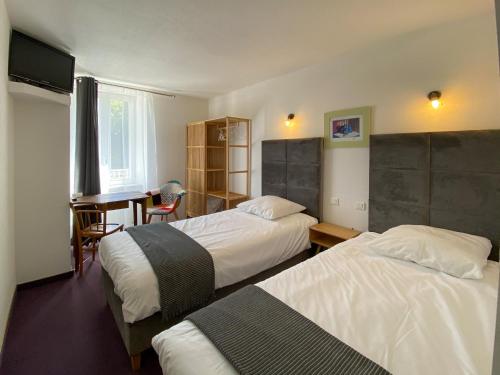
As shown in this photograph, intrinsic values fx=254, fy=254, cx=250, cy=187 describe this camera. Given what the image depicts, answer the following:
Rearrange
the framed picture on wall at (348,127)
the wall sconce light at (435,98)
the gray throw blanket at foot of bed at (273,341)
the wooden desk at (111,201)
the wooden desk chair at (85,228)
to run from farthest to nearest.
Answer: the wooden desk at (111,201) < the wooden desk chair at (85,228) < the framed picture on wall at (348,127) < the wall sconce light at (435,98) < the gray throw blanket at foot of bed at (273,341)

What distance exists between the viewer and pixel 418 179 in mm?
2289

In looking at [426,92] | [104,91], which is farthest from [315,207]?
[104,91]

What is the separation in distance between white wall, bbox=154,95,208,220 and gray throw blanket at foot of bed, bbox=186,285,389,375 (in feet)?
12.2

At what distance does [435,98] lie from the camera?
7.20 feet

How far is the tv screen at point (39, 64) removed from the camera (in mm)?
2244

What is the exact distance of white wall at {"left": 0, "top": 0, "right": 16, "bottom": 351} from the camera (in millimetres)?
1896

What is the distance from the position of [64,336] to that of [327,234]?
8.50ft

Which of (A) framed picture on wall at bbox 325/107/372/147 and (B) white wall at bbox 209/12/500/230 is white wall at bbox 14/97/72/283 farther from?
(A) framed picture on wall at bbox 325/107/372/147

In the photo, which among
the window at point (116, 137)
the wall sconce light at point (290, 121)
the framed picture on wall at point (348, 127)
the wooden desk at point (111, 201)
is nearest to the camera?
the framed picture on wall at point (348, 127)

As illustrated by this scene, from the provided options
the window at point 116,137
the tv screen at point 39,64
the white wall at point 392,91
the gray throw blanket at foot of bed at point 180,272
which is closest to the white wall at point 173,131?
the window at point 116,137

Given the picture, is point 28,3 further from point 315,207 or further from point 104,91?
point 315,207

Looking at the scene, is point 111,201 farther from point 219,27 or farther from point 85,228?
point 219,27

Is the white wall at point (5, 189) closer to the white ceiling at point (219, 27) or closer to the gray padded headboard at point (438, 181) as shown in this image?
the white ceiling at point (219, 27)

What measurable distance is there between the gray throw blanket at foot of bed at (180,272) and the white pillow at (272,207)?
108cm
